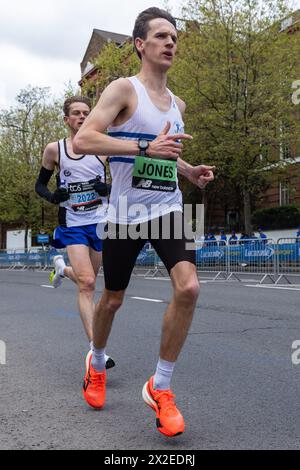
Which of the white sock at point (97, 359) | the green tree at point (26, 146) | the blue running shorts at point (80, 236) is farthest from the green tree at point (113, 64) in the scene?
the white sock at point (97, 359)

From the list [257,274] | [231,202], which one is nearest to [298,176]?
[231,202]

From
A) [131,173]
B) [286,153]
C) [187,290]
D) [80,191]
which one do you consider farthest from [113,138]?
[286,153]

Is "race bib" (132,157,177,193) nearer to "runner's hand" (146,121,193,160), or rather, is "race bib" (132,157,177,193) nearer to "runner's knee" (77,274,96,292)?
"runner's hand" (146,121,193,160)

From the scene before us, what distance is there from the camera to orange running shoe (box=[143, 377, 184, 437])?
9.48 ft

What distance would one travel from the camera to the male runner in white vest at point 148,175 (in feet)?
10.3

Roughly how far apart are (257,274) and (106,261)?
1390cm

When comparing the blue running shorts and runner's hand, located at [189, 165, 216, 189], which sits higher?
runner's hand, located at [189, 165, 216, 189]

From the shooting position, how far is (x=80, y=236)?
195 inches

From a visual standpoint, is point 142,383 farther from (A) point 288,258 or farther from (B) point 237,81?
(B) point 237,81

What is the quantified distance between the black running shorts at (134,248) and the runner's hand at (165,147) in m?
0.36

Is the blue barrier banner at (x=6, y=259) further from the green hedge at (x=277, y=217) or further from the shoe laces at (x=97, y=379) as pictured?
the shoe laces at (x=97, y=379)

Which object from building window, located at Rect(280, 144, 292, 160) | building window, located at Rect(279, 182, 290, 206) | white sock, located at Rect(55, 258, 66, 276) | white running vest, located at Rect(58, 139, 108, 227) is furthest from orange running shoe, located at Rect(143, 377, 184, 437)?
building window, located at Rect(279, 182, 290, 206)

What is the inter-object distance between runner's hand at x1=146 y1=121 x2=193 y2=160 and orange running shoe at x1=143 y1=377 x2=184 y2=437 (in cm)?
117

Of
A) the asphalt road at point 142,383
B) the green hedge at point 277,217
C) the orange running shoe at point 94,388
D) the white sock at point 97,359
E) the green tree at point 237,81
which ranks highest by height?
the green tree at point 237,81
